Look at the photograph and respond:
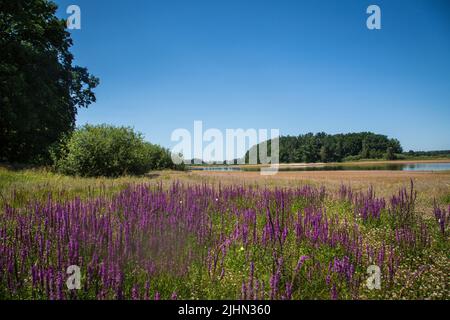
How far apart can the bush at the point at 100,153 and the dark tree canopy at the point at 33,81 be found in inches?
120

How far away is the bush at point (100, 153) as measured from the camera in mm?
19763

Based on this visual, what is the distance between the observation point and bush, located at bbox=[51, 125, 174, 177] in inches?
778

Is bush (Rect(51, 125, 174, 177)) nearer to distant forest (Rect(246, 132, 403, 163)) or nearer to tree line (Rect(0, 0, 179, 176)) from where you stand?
tree line (Rect(0, 0, 179, 176))

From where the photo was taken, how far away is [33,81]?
22984 mm

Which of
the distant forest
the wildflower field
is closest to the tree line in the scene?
the wildflower field

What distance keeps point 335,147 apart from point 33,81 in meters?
137

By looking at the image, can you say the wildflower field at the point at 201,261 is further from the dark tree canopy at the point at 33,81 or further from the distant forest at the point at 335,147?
the distant forest at the point at 335,147

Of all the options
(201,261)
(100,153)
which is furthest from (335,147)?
(201,261)

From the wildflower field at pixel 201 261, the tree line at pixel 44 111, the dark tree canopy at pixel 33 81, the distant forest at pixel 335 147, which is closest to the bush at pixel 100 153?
the tree line at pixel 44 111

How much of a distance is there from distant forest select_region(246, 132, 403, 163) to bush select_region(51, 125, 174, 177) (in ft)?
349
